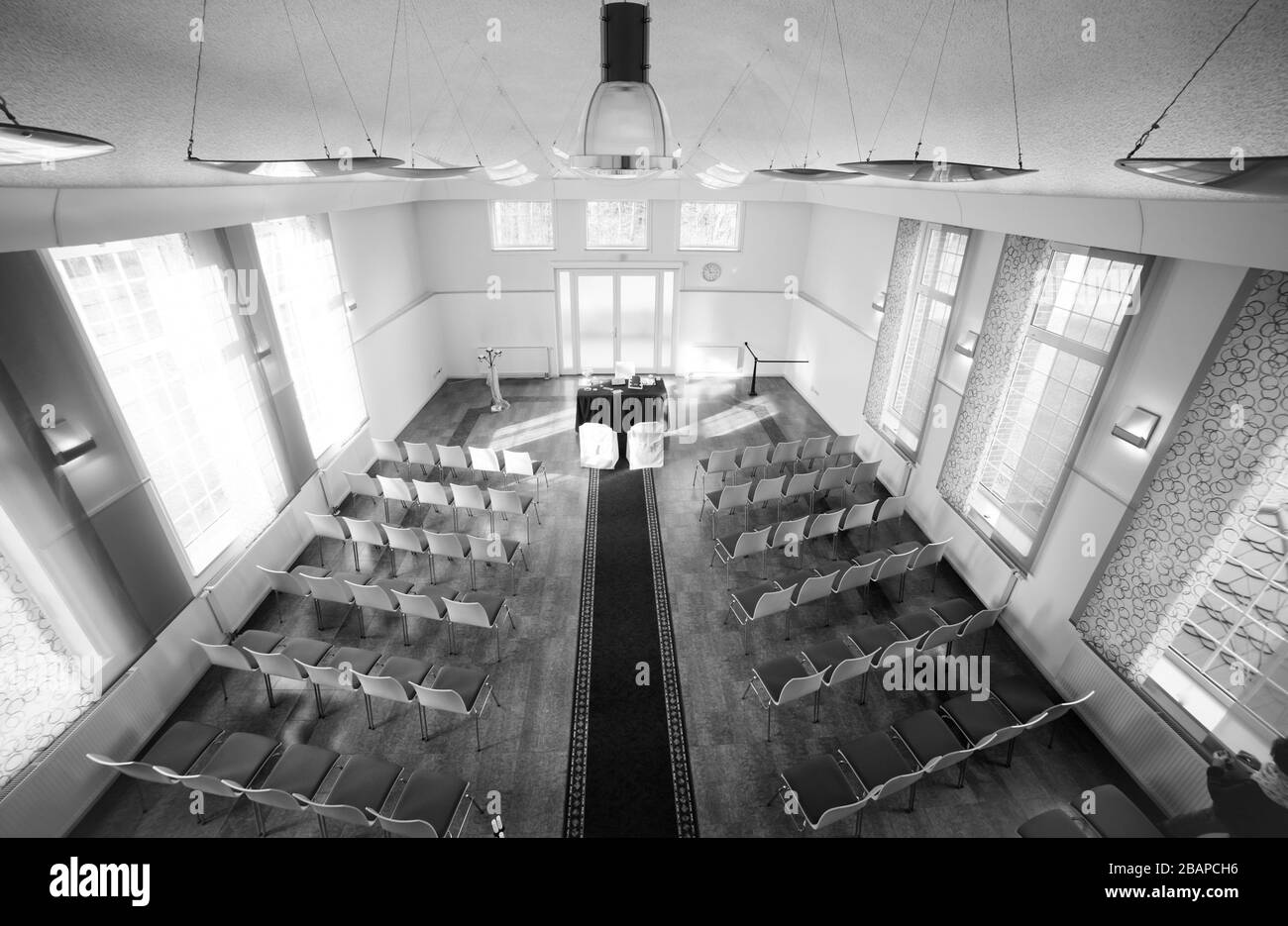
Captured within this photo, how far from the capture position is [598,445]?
9883mm

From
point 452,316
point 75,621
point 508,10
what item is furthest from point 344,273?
point 508,10

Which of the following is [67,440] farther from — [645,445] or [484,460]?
[645,445]

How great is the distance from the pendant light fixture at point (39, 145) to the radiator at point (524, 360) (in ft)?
38.0

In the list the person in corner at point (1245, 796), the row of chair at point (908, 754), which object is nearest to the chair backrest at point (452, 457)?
the row of chair at point (908, 754)

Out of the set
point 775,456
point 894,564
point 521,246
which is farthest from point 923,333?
point 521,246

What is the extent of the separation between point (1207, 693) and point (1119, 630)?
0.68 m

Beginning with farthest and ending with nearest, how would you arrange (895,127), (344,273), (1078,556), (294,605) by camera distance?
(344,273) < (294,605) < (1078,556) < (895,127)

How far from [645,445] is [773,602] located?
431 cm

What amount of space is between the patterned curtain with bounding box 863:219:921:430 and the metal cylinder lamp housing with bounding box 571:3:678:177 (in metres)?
6.62

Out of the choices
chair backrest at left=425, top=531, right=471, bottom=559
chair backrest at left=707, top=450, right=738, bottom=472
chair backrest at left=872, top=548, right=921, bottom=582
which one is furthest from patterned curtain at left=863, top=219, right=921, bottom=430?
chair backrest at left=425, top=531, right=471, bottom=559

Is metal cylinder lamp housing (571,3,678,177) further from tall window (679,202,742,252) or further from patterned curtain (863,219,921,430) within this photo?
tall window (679,202,742,252)

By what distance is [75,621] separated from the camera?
15.1ft
